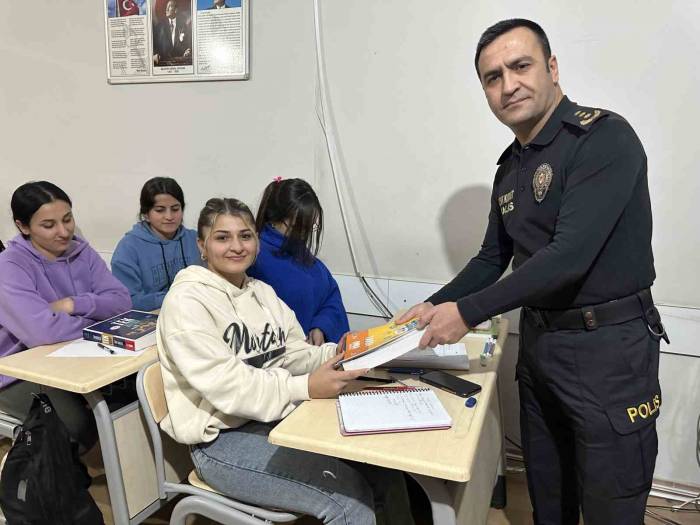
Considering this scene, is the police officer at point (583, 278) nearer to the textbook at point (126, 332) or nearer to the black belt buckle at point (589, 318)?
the black belt buckle at point (589, 318)

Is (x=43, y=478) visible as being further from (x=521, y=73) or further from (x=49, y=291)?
(x=521, y=73)

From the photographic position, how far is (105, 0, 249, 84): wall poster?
2312 mm

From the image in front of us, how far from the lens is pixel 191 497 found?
4.32 feet

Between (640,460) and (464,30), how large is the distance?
5.38 ft

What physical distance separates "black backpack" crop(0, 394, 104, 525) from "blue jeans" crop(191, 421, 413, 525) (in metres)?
0.52

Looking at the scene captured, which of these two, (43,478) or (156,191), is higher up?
(156,191)

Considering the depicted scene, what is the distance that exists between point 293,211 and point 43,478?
3.79ft

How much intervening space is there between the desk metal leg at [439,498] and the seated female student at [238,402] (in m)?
0.23

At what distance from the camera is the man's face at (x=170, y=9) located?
242cm

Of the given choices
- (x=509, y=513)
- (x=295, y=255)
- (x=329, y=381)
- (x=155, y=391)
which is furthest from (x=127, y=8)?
(x=509, y=513)

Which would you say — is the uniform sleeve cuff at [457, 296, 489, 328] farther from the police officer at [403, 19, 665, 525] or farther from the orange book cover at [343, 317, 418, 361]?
the orange book cover at [343, 317, 418, 361]

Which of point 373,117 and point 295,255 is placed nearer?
point 295,255

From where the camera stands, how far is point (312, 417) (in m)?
1.15

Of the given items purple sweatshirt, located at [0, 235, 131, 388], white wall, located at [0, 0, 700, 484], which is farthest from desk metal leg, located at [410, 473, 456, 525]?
purple sweatshirt, located at [0, 235, 131, 388]
